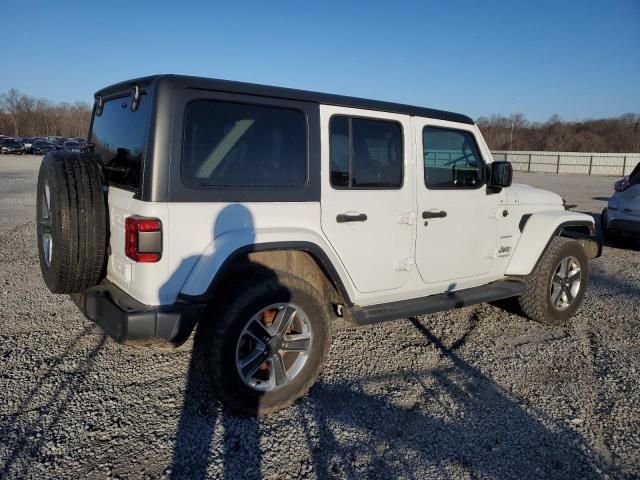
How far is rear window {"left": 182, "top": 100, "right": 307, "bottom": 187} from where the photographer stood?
2.75 meters

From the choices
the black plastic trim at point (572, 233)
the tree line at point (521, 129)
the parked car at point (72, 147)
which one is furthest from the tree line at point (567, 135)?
the black plastic trim at point (572, 233)

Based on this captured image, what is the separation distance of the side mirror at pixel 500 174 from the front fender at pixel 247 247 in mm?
1717

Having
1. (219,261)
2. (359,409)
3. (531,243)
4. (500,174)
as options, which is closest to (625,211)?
(531,243)

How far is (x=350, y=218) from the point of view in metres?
3.29

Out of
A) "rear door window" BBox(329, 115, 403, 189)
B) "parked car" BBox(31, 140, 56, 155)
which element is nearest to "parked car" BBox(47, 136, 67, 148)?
"parked car" BBox(31, 140, 56, 155)

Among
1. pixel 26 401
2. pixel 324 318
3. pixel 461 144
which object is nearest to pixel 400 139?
pixel 461 144

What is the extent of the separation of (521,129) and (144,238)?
7523 centimetres

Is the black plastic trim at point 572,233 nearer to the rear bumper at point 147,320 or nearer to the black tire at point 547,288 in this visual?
A: the black tire at point 547,288

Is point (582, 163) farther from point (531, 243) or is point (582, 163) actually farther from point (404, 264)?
point (404, 264)

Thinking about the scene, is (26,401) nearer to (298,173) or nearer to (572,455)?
(298,173)

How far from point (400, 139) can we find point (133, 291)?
7.25 feet

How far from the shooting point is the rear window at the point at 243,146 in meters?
2.75

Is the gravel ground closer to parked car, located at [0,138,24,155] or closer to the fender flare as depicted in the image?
the fender flare

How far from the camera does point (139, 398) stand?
3.17 metres
